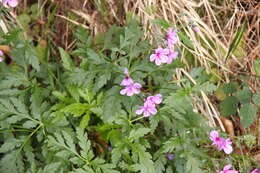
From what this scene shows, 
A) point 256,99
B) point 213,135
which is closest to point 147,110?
point 213,135

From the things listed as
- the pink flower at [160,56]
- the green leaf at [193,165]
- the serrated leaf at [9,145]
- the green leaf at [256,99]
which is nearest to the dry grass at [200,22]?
the green leaf at [256,99]

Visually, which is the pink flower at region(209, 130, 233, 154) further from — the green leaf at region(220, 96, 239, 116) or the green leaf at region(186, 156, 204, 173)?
the green leaf at region(220, 96, 239, 116)

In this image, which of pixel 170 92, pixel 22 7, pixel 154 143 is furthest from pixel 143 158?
pixel 22 7

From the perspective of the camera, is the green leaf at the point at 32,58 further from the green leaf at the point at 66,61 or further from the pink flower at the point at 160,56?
the pink flower at the point at 160,56

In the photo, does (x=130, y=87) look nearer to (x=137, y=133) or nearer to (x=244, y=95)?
(x=137, y=133)

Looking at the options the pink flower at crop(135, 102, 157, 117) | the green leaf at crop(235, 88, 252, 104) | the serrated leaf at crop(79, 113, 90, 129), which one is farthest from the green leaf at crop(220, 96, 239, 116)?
the serrated leaf at crop(79, 113, 90, 129)

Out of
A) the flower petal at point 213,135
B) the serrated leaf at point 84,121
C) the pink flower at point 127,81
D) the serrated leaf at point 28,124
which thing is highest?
the pink flower at point 127,81
